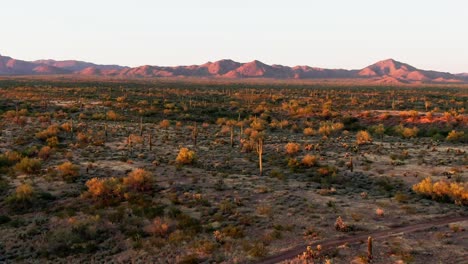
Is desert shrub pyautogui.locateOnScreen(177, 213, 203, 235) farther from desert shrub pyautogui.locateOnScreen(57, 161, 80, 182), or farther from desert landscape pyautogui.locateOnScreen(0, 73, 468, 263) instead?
desert shrub pyautogui.locateOnScreen(57, 161, 80, 182)

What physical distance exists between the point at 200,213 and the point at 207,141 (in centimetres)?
1708

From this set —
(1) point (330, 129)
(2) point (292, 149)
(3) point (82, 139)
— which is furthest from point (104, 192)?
(1) point (330, 129)

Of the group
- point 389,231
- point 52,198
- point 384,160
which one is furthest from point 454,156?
point 52,198

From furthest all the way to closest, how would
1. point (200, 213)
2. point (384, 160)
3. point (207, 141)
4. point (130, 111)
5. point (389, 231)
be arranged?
point (130, 111)
point (207, 141)
point (384, 160)
point (200, 213)
point (389, 231)

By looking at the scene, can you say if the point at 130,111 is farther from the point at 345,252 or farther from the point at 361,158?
the point at 345,252

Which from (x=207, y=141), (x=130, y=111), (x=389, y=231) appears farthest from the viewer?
(x=130, y=111)

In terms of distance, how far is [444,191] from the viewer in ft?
65.0

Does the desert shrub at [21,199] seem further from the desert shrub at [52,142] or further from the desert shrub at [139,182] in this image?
the desert shrub at [52,142]

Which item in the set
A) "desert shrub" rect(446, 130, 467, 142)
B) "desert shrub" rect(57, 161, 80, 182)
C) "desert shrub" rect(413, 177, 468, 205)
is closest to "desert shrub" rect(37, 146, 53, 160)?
"desert shrub" rect(57, 161, 80, 182)

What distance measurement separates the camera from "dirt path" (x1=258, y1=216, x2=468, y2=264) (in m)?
14.0

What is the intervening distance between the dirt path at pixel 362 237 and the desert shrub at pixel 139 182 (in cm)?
942

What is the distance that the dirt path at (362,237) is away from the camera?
13992 mm

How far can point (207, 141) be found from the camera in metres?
35.0

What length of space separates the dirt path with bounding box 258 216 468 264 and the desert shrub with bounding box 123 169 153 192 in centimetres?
942
